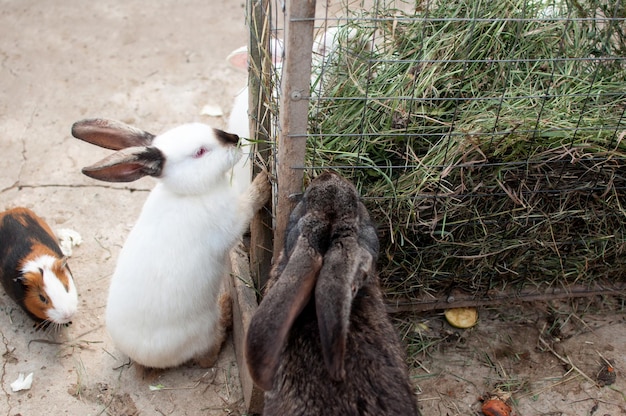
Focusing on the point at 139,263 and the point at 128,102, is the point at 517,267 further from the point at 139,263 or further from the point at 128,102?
the point at 128,102

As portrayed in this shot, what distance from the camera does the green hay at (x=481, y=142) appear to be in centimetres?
299

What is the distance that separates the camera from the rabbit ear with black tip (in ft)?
10.1

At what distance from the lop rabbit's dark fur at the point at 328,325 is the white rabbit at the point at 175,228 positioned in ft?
1.70

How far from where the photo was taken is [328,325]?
201cm

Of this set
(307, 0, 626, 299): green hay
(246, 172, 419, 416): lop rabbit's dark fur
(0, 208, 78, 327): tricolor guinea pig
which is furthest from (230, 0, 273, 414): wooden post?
(0, 208, 78, 327): tricolor guinea pig

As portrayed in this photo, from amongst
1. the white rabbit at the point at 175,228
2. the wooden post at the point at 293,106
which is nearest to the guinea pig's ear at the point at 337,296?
the wooden post at the point at 293,106

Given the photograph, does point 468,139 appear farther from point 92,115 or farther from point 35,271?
point 92,115

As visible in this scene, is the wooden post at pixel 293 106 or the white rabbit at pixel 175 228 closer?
the wooden post at pixel 293 106

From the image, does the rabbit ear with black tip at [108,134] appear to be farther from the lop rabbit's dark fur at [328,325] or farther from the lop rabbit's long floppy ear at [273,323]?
the lop rabbit's long floppy ear at [273,323]

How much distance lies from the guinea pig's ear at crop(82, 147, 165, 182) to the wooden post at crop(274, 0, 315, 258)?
59 centimetres

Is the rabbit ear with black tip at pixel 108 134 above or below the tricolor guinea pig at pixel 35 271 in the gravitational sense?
above

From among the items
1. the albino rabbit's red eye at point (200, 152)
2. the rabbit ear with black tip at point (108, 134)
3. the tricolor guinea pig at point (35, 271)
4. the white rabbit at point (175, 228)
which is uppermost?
→ the rabbit ear with black tip at point (108, 134)

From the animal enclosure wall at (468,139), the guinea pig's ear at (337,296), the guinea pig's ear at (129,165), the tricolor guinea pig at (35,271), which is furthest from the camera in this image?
the tricolor guinea pig at (35,271)

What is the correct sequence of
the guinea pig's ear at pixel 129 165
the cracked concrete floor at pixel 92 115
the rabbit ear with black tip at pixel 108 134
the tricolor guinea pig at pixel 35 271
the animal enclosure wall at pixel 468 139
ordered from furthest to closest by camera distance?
the tricolor guinea pig at pixel 35 271, the cracked concrete floor at pixel 92 115, the rabbit ear with black tip at pixel 108 134, the animal enclosure wall at pixel 468 139, the guinea pig's ear at pixel 129 165
